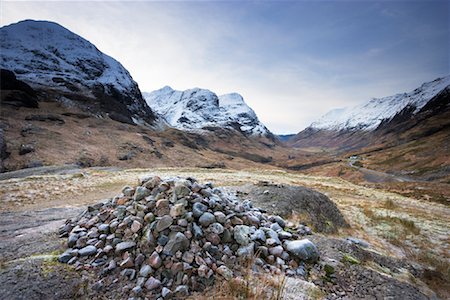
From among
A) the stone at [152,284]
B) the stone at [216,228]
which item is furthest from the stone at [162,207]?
the stone at [152,284]

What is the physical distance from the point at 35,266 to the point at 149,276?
2.62 meters

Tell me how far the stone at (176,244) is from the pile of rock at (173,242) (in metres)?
0.01

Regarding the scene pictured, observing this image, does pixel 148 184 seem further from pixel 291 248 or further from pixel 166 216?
pixel 291 248

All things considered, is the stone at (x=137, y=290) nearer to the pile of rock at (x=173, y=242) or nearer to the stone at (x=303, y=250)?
the pile of rock at (x=173, y=242)

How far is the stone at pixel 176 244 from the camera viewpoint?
5.07 m

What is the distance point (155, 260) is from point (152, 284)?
485mm

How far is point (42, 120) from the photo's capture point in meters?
52.6

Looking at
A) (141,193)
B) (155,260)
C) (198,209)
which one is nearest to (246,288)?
(155,260)

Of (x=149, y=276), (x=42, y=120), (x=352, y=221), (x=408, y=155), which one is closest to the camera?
(x=149, y=276)

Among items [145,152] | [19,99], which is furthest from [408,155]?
[19,99]

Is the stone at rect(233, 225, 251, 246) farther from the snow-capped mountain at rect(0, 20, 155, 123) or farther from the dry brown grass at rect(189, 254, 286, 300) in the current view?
the snow-capped mountain at rect(0, 20, 155, 123)

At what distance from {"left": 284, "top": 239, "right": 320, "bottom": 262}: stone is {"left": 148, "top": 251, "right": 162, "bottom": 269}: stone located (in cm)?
350


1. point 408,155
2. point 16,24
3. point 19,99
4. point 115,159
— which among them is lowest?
point 115,159

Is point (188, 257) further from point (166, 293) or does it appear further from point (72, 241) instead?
point (72, 241)
